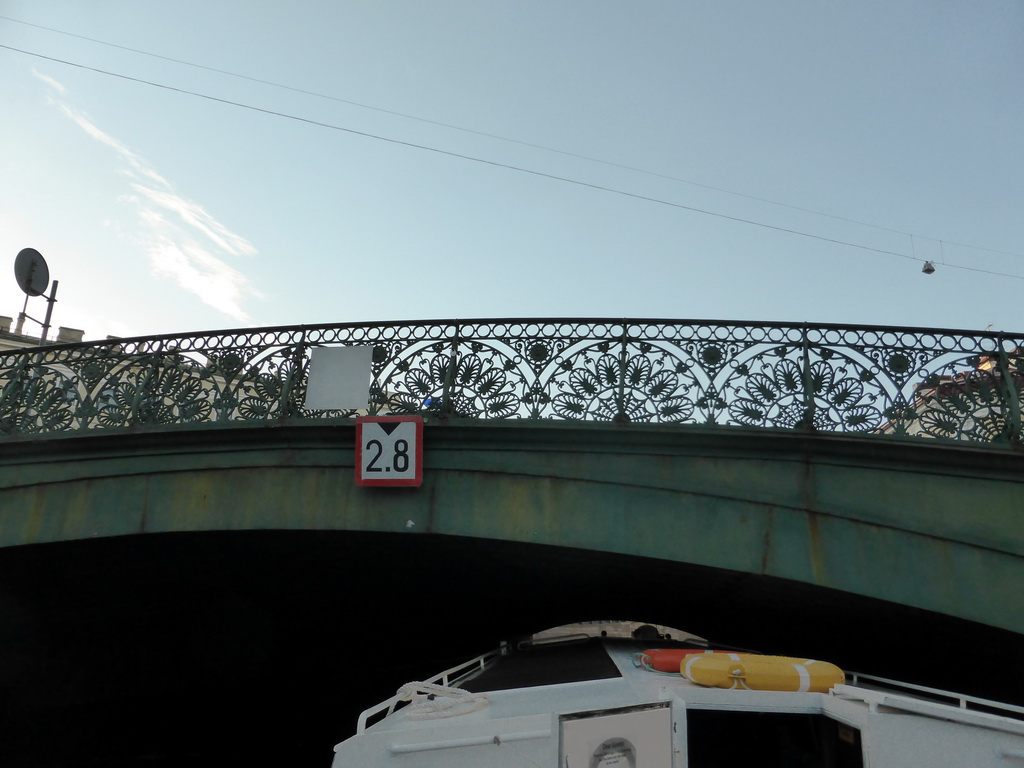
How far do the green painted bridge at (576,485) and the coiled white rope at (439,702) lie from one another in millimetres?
1652

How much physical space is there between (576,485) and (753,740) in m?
3.76

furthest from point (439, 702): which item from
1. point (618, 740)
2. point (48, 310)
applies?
point (48, 310)

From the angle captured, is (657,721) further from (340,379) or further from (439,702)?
(340,379)

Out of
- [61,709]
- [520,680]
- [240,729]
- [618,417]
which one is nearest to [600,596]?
[520,680]

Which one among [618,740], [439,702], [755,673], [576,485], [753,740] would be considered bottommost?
[753,740]

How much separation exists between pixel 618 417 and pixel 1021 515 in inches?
145

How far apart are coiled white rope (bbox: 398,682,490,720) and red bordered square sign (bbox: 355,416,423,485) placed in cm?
210

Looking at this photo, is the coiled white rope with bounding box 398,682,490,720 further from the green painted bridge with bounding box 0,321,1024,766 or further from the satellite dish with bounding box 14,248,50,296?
the satellite dish with bounding box 14,248,50,296

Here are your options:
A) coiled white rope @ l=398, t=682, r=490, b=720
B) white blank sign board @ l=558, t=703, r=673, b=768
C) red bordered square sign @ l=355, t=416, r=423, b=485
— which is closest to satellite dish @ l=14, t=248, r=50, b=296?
red bordered square sign @ l=355, t=416, r=423, b=485

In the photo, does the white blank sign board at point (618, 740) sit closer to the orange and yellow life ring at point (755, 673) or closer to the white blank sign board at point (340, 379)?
the orange and yellow life ring at point (755, 673)

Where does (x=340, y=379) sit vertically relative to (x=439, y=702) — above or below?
above

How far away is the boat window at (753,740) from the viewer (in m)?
7.08

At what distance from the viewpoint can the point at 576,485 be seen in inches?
279

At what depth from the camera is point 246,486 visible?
25.1ft
